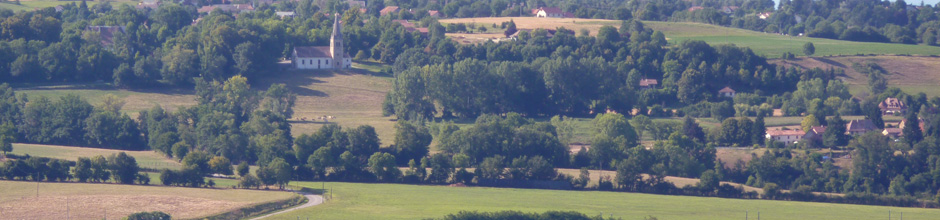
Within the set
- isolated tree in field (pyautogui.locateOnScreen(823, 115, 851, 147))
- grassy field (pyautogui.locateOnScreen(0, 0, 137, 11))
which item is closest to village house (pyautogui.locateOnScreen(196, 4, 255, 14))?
grassy field (pyautogui.locateOnScreen(0, 0, 137, 11))

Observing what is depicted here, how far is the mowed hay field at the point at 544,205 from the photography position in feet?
208

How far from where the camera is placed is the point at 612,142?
263ft

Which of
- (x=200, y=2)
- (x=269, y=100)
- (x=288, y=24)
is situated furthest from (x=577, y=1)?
(x=269, y=100)

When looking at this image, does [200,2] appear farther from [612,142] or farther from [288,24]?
[612,142]

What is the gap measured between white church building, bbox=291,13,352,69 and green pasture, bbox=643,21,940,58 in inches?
1072

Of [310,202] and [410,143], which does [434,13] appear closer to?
[410,143]

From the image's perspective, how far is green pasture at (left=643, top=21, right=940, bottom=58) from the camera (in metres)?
118

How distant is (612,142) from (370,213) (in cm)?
2164

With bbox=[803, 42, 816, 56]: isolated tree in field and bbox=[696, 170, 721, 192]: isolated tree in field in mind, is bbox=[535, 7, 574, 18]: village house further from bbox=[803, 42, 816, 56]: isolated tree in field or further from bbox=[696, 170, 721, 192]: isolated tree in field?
bbox=[696, 170, 721, 192]: isolated tree in field

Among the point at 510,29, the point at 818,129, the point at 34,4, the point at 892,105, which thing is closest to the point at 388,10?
the point at 510,29

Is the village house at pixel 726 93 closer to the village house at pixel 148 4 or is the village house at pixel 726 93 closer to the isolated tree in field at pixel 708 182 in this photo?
the isolated tree in field at pixel 708 182

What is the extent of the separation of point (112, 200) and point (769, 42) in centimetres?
7404

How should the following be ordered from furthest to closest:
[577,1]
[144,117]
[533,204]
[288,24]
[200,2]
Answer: [577,1], [200,2], [288,24], [144,117], [533,204]

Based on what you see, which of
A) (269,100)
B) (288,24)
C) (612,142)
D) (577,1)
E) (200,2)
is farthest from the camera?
(577,1)
